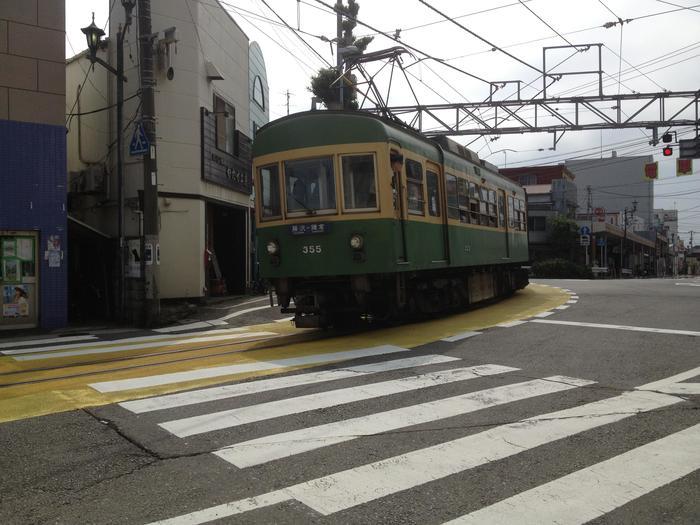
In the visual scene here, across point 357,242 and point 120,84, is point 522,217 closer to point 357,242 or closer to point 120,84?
point 357,242

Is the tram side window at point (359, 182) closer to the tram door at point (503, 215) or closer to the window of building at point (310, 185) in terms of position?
the window of building at point (310, 185)

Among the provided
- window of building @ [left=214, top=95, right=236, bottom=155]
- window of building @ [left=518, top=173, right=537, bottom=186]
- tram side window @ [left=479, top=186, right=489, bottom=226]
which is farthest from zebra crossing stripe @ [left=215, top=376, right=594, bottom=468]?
window of building @ [left=518, top=173, right=537, bottom=186]

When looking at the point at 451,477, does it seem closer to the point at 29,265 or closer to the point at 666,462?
the point at 666,462

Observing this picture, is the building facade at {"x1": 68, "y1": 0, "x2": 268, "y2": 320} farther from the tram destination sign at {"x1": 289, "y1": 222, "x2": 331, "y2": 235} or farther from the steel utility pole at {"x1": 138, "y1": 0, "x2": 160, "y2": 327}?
the tram destination sign at {"x1": 289, "y1": 222, "x2": 331, "y2": 235}

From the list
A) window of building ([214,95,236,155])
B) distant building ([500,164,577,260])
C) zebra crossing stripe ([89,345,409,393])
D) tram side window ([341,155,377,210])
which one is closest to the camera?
zebra crossing stripe ([89,345,409,393])

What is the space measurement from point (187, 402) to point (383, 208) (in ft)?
15.2

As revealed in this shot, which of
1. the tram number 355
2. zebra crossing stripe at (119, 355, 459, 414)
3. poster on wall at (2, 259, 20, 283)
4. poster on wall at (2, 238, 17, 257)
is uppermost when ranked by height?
poster on wall at (2, 238, 17, 257)

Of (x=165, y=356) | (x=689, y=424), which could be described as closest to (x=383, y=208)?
(x=165, y=356)

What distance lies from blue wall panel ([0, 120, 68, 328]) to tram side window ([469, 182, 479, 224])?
8.78 metres

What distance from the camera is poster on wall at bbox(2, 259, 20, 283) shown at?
11836mm

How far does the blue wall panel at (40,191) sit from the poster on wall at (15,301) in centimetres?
30

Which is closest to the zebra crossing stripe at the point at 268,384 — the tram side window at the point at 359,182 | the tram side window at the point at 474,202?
the tram side window at the point at 359,182

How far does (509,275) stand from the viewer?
16781 mm

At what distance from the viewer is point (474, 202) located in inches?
509
